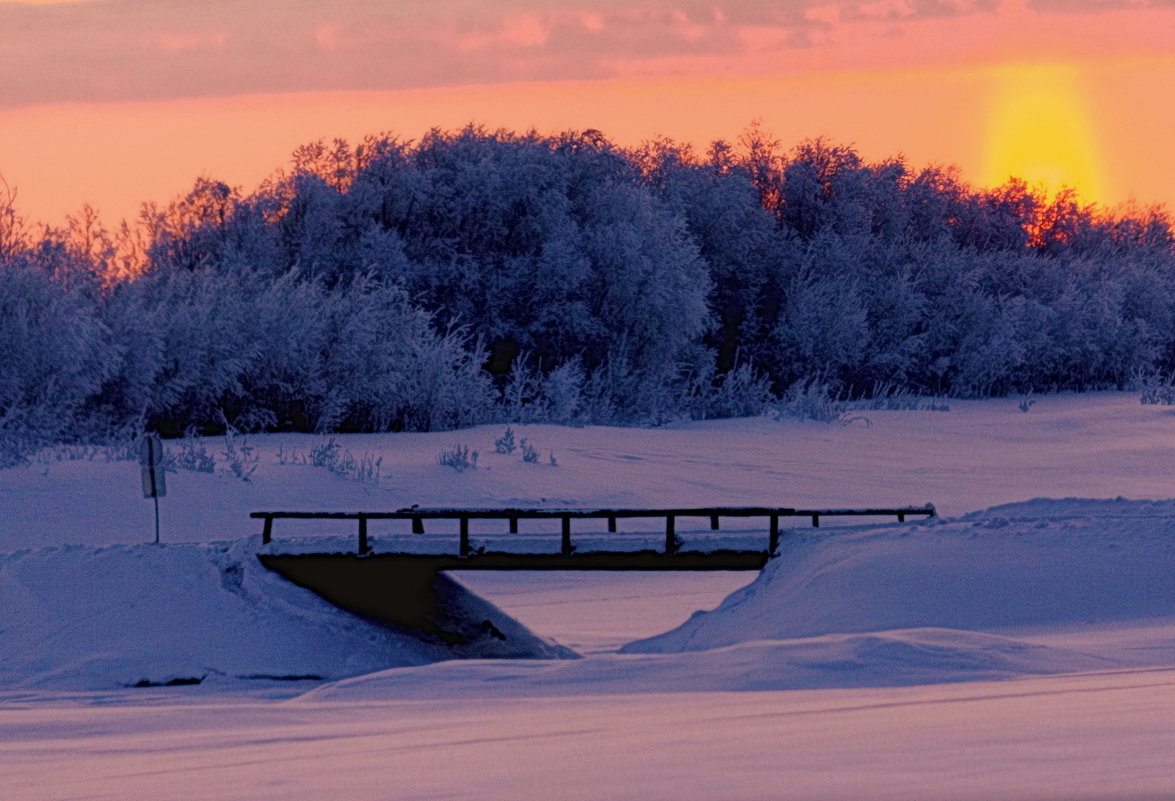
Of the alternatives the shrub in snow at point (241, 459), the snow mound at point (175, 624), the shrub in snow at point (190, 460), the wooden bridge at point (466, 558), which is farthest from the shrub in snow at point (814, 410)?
the snow mound at point (175, 624)

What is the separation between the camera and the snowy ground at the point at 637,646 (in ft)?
21.8

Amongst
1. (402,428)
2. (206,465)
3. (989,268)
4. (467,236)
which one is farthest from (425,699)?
(989,268)

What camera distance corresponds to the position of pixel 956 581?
15422 millimetres

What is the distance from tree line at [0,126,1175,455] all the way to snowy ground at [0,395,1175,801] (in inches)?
102

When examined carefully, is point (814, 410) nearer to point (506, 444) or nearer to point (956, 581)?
point (506, 444)

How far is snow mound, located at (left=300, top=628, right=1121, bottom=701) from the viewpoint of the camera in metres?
10.8

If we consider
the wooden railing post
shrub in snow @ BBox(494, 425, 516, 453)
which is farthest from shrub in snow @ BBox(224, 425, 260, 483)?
the wooden railing post

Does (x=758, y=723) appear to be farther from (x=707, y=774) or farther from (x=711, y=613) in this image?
(x=711, y=613)

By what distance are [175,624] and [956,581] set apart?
759cm

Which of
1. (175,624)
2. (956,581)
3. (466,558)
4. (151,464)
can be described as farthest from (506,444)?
(956,581)

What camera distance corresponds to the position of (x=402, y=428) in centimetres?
3419

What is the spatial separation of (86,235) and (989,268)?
3686 centimetres

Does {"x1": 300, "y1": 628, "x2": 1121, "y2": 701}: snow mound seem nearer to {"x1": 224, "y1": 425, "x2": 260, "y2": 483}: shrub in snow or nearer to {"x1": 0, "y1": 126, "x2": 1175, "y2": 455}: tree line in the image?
{"x1": 224, "y1": 425, "x2": 260, "y2": 483}: shrub in snow

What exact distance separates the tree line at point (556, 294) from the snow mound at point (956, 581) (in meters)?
15.2
